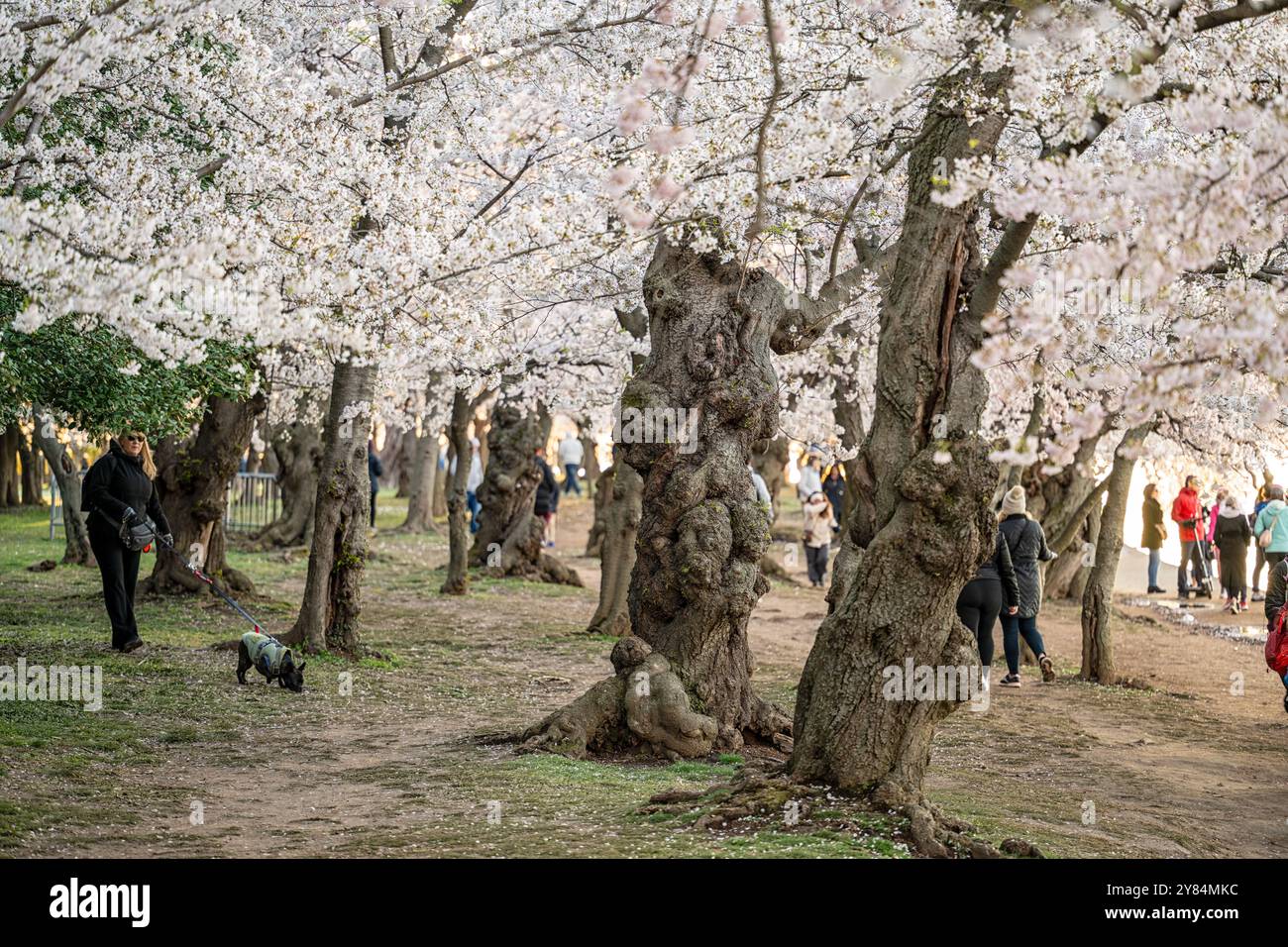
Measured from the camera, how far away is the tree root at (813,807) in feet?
21.1

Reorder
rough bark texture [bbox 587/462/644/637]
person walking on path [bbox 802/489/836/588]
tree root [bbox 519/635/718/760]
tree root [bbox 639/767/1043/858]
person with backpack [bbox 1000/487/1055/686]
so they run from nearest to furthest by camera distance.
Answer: tree root [bbox 639/767/1043/858]
tree root [bbox 519/635/718/760]
person with backpack [bbox 1000/487/1055/686]
rough bark texture [bbox 587/462/644/637]
person walking on path [bbox 802/489/836/588]

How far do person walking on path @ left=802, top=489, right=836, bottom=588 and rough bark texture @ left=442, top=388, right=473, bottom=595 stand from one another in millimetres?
6555

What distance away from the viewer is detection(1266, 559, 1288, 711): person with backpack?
9.84 metres

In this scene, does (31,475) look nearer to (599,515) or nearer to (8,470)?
(8,470)

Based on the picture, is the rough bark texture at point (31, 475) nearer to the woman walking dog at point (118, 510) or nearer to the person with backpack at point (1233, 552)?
the woman walking dog at point (118, 510)

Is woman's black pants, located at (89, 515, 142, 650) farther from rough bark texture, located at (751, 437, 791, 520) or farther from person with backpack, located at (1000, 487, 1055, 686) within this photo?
rough bark texture, located at (751, 437, 791, 520)

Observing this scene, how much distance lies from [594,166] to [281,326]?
6812 millimetres

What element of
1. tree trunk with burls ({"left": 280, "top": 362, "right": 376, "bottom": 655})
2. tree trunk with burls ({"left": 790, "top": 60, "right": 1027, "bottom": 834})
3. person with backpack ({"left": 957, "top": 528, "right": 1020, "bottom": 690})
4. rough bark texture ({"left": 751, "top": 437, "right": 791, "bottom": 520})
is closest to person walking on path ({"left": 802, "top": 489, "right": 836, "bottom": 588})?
rough bark texture ({"left": 751, "top": 437, "right": 791, "bottom": 520})

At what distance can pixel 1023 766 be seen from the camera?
33.4ft

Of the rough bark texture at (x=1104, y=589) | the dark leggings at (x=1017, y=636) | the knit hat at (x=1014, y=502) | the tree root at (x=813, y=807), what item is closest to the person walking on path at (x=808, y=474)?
the rough bark texture at (x=1104, y=589)

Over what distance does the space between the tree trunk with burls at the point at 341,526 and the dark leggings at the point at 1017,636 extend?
662 centimetres

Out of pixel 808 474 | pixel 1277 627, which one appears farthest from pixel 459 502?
pixel 808 474
